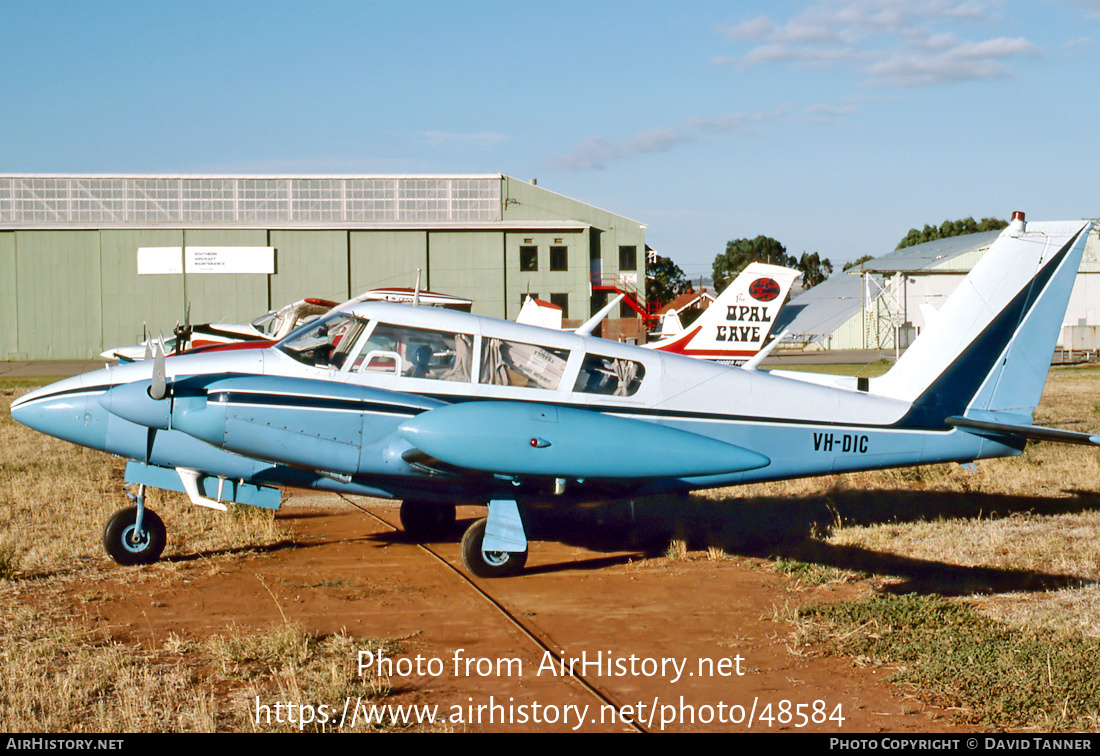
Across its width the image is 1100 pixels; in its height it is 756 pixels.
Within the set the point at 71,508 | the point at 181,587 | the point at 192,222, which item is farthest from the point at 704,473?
the point at 192,222

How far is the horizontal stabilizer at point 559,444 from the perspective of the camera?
24.3ft

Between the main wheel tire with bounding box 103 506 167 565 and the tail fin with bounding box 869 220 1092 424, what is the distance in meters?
7.32

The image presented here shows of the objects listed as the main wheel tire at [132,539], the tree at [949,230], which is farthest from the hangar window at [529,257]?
the tree at [949,230]

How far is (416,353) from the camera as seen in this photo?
8.62 meters

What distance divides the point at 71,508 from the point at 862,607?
913 centimetres

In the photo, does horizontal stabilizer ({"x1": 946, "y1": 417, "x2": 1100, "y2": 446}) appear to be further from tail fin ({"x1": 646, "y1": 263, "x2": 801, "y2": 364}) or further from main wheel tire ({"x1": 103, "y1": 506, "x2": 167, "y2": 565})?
tail fin ({"x1": 646, "y1": 263, "x2": 801, "y2": 364})

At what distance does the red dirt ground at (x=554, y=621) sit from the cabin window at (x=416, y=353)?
1873 mm

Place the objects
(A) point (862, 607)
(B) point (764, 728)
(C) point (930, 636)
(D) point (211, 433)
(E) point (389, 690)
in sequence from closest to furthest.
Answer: (B) point (764, 728)
(E) point (389, 690)
(C) point (930, 636)
(A) point (862, 607)
(D) point (211, 433)

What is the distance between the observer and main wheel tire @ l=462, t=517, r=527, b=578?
27.7 ft

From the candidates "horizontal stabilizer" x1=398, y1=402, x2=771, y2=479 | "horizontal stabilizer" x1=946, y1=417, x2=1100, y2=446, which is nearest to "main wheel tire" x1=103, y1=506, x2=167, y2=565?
"horizontal stabilizer" x1=398, y1=402, x2=771, y2=479

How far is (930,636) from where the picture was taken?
6484 millimetres

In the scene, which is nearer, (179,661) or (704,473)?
(179,661)

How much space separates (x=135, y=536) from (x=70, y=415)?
4.23 ft
